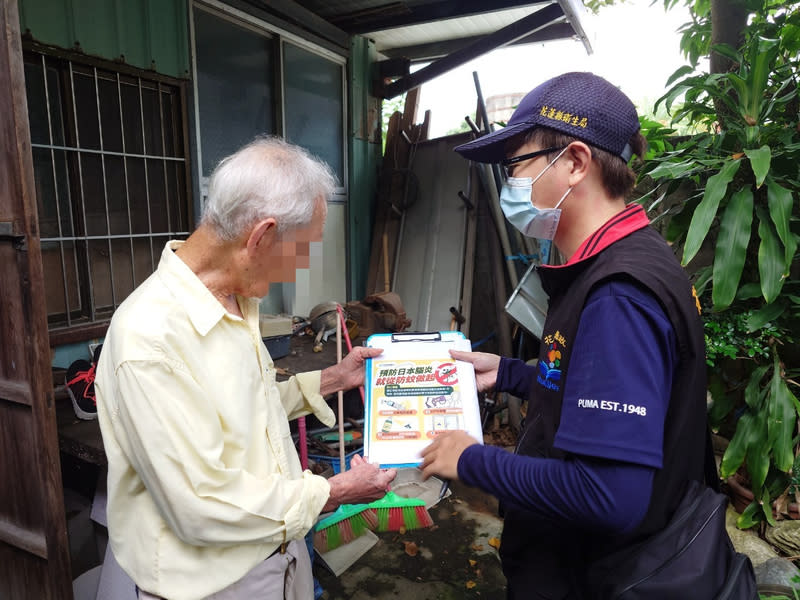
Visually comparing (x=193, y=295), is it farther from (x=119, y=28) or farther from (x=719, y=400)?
(x=719, y=400)

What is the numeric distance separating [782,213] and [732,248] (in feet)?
0.99

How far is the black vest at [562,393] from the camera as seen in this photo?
1078mm

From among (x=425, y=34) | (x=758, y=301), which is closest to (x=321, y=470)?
(x=758, y=301)

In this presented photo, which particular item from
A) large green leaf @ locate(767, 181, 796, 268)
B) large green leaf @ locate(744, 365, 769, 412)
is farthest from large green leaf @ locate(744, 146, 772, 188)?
large green leaf @ locate(744, 365, 769, 412)

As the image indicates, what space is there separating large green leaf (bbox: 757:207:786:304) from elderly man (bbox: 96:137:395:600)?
7.99 feet

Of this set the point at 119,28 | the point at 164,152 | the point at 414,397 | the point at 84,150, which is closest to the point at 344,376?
the point at 414,397

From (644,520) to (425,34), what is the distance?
5800mm

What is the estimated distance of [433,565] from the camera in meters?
3.35

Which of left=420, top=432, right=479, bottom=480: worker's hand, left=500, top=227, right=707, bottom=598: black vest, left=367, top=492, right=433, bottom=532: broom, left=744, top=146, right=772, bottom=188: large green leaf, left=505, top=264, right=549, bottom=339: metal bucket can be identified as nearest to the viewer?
left=500, top=227, right=707, bottom=598: black vest

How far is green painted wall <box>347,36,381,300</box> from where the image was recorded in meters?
5.73

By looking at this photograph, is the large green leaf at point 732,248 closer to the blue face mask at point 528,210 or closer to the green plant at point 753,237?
the green plant at point 753,237

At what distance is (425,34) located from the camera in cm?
577

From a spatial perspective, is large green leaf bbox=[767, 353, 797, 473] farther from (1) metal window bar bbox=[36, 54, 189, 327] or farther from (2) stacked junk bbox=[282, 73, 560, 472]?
(1) metal window bar bbox=[36, 54, 189, 327]

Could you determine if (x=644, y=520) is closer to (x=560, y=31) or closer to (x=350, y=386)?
(x=350, y=386)
